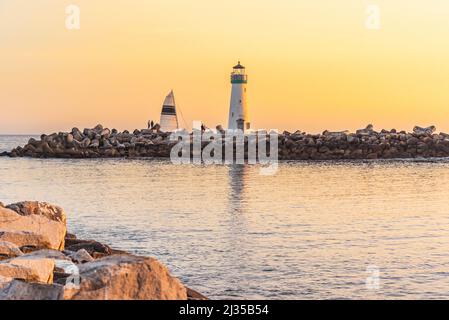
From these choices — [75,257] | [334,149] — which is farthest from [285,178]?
[75,257]

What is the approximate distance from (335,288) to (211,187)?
16087 mm

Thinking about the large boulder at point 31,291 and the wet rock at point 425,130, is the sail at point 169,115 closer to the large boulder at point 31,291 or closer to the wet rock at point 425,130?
the wet rock at point 425,130

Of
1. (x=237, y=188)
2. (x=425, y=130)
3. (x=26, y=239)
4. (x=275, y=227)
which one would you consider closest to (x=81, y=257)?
(x=26, y=239)

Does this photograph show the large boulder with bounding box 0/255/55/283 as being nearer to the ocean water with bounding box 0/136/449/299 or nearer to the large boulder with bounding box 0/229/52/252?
the large boulder with bounding box 0/229/52/252

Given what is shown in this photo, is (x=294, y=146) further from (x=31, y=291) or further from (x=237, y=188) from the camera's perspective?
(x=31, y=291)

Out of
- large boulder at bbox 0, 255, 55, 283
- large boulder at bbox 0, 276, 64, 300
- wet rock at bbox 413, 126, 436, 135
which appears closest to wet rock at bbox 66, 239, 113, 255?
large boulder at bbox 0, 255, 55, 283

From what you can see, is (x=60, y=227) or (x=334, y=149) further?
(x=334, y=149)

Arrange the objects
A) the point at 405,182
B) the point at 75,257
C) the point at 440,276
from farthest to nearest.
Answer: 1. the point at 405,182
2. the point at 440,276
3. the point at 75,257

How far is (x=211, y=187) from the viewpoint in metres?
24.5

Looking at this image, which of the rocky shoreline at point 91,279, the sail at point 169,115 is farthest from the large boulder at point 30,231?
the sail at point 169,115

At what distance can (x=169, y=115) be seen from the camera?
2415 inches

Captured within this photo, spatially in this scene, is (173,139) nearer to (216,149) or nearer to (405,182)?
(216,149)

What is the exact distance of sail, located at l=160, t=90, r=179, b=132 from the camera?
199ft
